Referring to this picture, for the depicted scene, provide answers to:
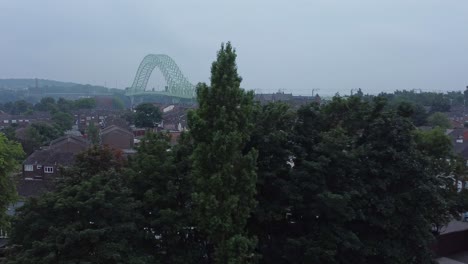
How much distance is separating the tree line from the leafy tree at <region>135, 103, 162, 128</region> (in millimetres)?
52634

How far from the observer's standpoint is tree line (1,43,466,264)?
1042cm

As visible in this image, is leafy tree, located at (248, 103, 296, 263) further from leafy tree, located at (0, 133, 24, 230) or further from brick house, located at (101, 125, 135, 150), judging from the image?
brick house, located at (101, 125, 135, 150)

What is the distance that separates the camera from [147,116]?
68.8m

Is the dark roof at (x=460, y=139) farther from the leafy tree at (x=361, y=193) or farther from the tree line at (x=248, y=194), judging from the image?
the leafy tree at (x=361, y=193)

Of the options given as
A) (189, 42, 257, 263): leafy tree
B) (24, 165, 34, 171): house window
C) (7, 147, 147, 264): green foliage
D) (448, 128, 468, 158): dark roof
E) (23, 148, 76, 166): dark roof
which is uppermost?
(189, 42, 257, 263): leafy tree

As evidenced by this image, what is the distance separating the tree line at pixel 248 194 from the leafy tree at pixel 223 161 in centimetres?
3

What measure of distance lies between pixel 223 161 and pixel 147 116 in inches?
2352

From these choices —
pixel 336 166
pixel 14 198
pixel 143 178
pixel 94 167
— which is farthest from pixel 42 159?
pixel 336 166

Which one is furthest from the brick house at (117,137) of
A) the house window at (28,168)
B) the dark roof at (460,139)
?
the dark roof at (460,139)

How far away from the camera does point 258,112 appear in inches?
541

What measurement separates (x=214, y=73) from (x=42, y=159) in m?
27.4

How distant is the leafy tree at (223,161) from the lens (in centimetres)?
1016

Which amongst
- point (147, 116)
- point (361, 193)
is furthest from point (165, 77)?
point (361, 193)

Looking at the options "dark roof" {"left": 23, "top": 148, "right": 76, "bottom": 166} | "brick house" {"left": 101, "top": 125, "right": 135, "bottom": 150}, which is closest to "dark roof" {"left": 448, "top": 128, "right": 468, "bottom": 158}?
"dark roof" {"left": 23, "top": 148, "right": 76, "bottom": 166}
